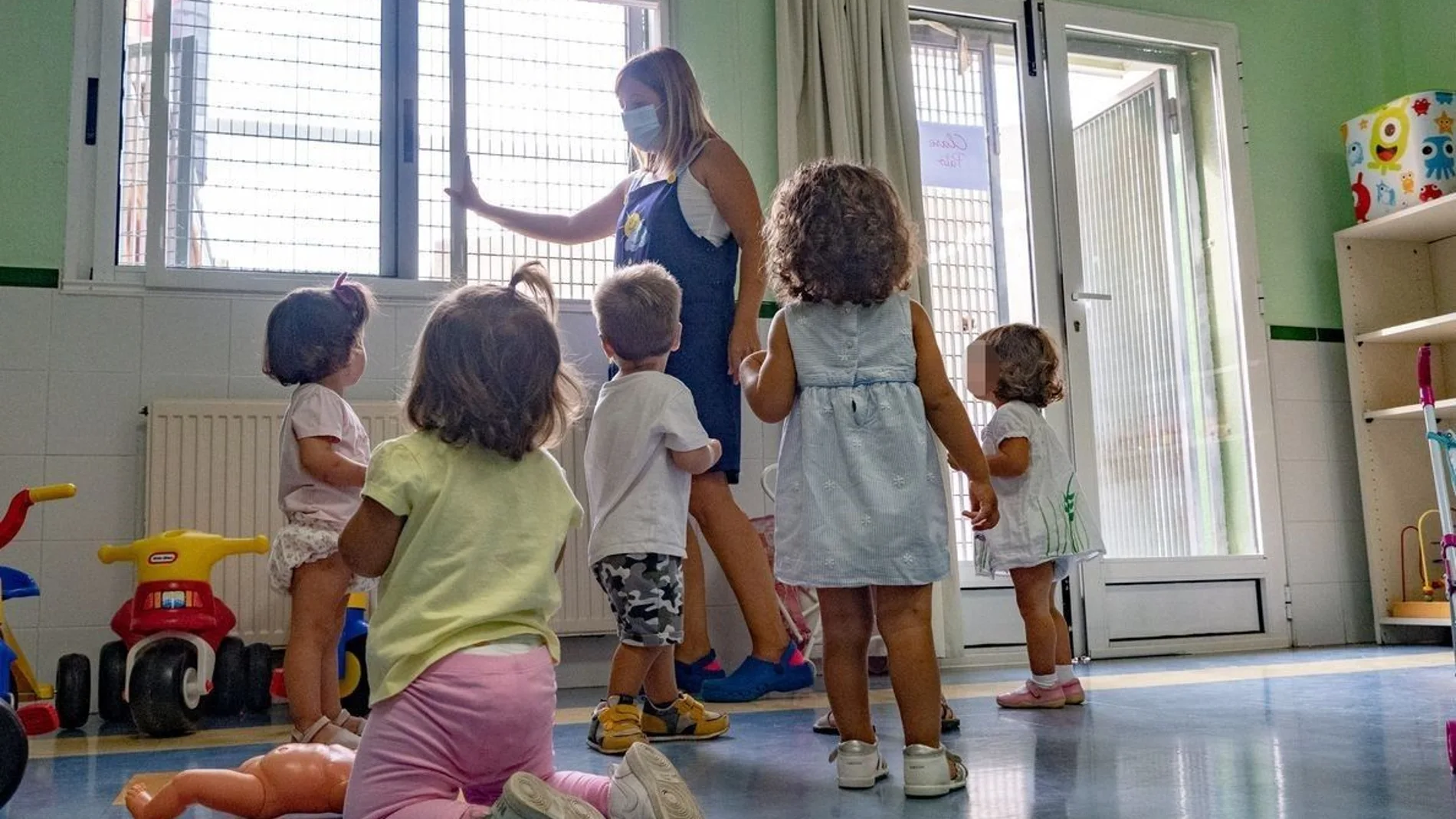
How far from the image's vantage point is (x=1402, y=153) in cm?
420

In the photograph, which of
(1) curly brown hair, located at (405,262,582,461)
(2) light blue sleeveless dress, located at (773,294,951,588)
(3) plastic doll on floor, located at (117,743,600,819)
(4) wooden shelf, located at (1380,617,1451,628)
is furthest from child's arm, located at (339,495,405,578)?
(4) wooden shelf, located at (1380,617,1451,628)

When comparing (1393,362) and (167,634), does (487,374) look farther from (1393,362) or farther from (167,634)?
(1393,362)

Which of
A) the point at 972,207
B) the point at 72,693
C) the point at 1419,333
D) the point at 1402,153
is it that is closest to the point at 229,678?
the point at 72,693

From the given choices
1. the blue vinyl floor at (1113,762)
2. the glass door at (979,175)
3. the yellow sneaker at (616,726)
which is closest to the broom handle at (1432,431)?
the blue vinyl floor at (1113,762)

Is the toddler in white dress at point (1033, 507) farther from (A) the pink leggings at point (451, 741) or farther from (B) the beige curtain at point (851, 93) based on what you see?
(A) the pink leggings at point (451, 741)

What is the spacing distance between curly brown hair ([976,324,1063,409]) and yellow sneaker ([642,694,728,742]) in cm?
103

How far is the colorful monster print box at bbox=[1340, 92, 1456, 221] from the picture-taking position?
4.10m

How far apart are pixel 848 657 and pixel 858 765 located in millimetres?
159

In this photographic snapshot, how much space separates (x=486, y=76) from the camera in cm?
362

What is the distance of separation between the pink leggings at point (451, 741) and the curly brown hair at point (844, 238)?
0.79 metres

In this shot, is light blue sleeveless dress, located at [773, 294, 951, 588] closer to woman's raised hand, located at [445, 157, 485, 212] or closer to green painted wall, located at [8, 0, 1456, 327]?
woman's raised hand, located at [445, 157, 485, 212]

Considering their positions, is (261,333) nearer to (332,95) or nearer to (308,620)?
(332,95)

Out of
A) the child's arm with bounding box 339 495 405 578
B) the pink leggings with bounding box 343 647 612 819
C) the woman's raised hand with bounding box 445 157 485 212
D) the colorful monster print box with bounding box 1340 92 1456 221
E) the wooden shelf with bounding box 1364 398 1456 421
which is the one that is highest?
the colorful monster print box with bounding box 1340 92 1456 221

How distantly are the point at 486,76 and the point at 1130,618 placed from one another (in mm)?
2726
